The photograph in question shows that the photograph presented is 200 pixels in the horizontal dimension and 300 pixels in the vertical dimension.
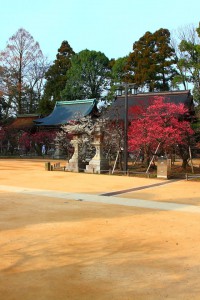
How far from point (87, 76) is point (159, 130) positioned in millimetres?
26819

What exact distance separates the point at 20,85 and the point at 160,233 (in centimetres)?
3929

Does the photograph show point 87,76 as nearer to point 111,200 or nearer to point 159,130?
point 159,130

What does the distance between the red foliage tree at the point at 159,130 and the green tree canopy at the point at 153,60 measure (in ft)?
62.1

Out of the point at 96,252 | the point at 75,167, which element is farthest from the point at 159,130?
the point at 96,252

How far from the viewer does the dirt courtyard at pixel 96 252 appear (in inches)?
141

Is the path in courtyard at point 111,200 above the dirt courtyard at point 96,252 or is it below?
above

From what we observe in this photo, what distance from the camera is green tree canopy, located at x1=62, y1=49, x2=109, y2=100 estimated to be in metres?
41.5

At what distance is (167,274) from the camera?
4.01 m

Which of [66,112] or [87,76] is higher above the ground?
[87,76]

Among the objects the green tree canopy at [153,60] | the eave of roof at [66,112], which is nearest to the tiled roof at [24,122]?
the eave of roof at [66,112]

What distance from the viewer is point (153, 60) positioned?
121ft

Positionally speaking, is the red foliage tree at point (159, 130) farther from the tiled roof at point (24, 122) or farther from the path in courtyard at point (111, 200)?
the tiled roof at point (24, 122)

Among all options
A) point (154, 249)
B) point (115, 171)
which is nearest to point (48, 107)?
point (115, 171)

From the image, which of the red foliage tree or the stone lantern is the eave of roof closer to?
the stone lantern
